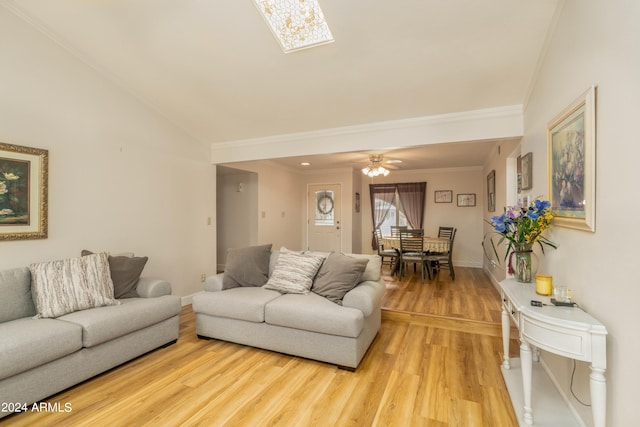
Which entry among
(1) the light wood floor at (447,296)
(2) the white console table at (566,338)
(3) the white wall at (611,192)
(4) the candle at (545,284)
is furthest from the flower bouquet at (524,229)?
(1) the light wood floor at (447,296)

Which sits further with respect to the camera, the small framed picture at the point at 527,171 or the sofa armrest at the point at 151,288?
the sofa armrest at the point at 151,288

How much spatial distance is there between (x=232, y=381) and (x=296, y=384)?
0.49m

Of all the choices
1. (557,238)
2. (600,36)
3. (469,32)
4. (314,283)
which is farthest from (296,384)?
(469,32)

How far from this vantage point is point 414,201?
274 inches

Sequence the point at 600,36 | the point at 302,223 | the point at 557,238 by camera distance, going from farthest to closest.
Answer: the point at 302,223, the point at 557,238, the point at 600,36

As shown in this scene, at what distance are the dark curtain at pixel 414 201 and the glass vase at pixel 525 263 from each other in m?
4.70

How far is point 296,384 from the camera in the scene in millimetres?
2207

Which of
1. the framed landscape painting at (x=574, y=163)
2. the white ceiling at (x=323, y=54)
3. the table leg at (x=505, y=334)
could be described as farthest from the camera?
the table leg at (x=505, y=334)

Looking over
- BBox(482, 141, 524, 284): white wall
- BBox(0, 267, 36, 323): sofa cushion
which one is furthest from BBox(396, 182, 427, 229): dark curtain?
BBox(0, 267, 36, 323): sofa cushion

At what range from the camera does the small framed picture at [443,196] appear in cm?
674

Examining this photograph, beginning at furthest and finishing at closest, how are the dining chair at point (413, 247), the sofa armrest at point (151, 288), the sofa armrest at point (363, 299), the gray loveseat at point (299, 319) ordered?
the dining chair at point (413, 247)
the sofa armrest at point (151, 288)
the sofa armrest at point (363, 299)
the gray loveseat at point (299, 319)

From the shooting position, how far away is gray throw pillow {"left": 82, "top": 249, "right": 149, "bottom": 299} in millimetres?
2771

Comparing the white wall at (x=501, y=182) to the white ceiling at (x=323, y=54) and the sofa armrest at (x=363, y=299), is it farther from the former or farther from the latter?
the sofa armrest at (x=363, y=299)

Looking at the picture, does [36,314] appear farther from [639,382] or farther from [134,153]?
[639,382]
